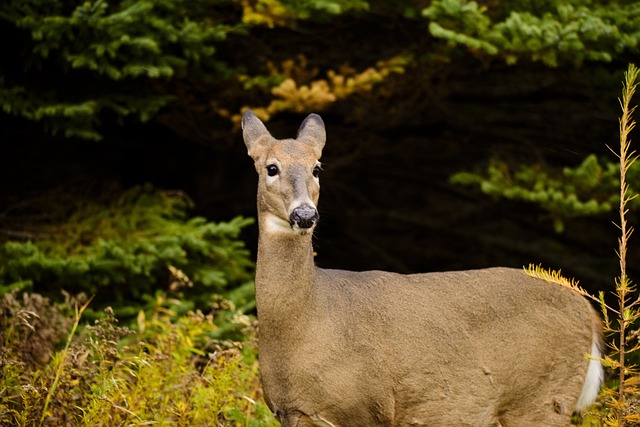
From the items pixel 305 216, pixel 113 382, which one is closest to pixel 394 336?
pixel 305 216

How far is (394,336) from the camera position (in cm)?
434

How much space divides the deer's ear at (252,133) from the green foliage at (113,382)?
3.68ft

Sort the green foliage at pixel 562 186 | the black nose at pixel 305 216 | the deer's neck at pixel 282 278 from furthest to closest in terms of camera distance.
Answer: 1. the green foliage at pixel 562 186
2. the deer's neck at pixel 282 278
3. the black nose at pixel 305 216

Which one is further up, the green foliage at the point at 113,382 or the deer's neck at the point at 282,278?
the deer's neck at the point at 282,278

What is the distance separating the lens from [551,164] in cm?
824

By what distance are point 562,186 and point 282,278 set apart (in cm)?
348

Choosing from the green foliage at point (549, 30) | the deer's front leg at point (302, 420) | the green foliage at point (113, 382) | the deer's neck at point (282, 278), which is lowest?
the green foliage at point (113, 382)

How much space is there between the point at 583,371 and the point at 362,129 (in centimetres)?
439

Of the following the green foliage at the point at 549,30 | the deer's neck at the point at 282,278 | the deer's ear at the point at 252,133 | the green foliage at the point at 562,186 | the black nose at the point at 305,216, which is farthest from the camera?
the green foliage at the point at 562,186

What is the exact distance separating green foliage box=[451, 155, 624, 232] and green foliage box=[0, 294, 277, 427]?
2464 mm

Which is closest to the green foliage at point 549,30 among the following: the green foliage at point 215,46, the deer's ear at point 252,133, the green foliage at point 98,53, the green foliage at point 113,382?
the green foliage at point 215,46

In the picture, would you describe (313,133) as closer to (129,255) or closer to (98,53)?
(98,53)

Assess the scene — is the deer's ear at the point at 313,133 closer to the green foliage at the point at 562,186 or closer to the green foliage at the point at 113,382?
the green foliage at the point at 113,382

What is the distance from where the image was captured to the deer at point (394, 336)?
4.11m
